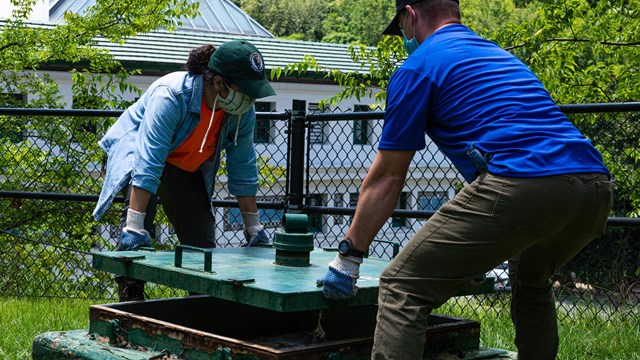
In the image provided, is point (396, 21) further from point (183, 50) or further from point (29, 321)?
point (183, 50)

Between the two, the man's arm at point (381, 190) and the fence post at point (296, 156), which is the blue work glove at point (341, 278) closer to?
A: the man's arm at point (381, 190)

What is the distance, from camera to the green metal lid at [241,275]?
125 inches

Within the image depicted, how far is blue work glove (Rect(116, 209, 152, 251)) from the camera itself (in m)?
4.38

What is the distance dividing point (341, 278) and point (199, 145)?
76.2 inches

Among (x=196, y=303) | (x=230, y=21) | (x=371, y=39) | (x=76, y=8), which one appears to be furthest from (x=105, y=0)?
(x=371, y=39)

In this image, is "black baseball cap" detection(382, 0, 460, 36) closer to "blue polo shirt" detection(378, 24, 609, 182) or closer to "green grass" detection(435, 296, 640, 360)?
"blue polo shirt" detection(378, 24, 609, 182)

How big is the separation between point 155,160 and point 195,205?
705 millimetres

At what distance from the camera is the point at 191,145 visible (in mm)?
4922

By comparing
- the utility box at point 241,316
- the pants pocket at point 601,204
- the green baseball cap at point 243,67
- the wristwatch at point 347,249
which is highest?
the green baseball cap at point 243,67

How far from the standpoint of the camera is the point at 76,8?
29.9 meters

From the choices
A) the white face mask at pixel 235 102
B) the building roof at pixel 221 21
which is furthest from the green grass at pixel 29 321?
the building roof at pixel 221 21

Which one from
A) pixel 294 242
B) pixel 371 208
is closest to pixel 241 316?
pixel 294 242

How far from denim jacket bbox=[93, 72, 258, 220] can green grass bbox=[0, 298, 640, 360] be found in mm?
1243

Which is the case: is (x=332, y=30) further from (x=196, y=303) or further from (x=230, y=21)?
(x=196, y=303)
